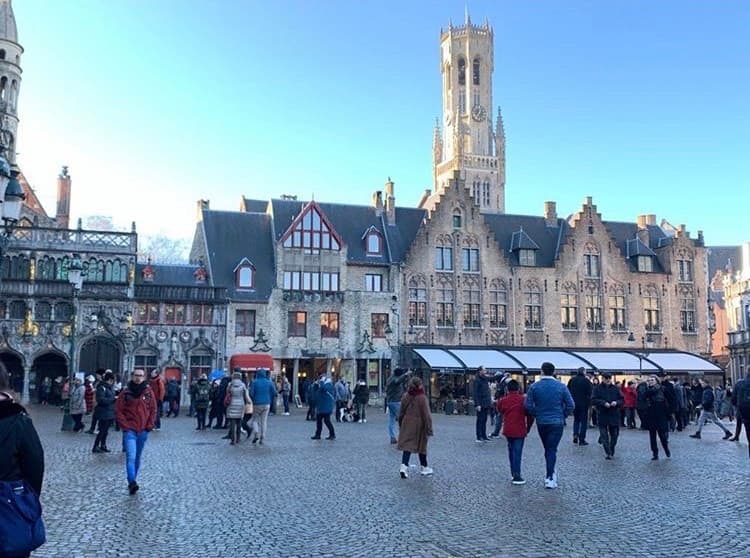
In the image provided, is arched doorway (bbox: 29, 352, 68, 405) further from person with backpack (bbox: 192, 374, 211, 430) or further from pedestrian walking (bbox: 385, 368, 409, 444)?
pedestrian walking (bbox: 385, 368, 409, 444)

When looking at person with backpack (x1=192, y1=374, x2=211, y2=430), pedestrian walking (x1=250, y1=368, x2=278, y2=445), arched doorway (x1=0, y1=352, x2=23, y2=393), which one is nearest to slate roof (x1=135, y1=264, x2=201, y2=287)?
arched doorway (x1=0, y1=352, x2=23, y2=393)

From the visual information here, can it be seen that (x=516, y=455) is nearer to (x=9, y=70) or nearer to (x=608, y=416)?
(x=608, y=416)

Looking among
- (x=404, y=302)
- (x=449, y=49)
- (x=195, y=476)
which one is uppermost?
(x=449, y=49)

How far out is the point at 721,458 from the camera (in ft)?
52.1

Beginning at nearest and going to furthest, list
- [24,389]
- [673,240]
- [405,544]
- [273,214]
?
[405,544] → [24,389] → [273,214] → [673,240]

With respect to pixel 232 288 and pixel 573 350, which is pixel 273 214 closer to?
pixel 232 288

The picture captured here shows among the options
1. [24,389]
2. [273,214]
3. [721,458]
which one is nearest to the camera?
[721,458]

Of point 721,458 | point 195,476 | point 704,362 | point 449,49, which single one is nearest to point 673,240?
point 704,362

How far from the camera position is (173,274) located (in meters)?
43.5

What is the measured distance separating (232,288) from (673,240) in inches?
1142

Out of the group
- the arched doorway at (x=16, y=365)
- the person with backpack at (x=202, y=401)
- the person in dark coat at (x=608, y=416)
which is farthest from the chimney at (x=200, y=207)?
the person in dark coat at (x=608, y=416)

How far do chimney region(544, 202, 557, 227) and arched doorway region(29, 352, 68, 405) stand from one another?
31.1 m

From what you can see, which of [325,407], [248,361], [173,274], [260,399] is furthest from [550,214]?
→ [260,399]

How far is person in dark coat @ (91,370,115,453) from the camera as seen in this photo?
54.0ft
